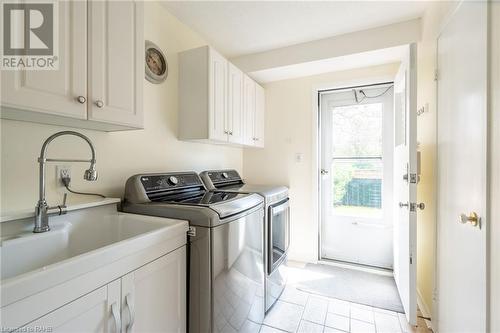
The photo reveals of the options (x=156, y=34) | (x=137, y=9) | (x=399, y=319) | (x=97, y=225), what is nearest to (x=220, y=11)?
(x=156, y=34)

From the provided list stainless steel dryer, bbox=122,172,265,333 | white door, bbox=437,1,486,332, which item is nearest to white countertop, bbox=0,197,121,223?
stainless steel dryer, bbox=122,172,265,333

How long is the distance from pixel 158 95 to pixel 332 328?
225cm

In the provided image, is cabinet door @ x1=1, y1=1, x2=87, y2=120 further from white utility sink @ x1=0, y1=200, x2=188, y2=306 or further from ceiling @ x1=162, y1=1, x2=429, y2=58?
ceiling @ x1=162, y1=1, x2=429, y2=58

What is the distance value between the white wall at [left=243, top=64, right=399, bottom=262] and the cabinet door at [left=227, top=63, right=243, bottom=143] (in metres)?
0.69

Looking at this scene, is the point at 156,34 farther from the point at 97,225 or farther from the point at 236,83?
the point at 97,225

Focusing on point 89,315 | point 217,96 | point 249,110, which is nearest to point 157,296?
point 89,315

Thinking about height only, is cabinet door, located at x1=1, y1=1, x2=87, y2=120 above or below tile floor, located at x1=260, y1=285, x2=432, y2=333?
above

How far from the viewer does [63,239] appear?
1.13 metres

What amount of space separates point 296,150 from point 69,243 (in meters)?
2.36

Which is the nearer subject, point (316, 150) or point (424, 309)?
point (424, 309)

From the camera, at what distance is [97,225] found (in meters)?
1.33

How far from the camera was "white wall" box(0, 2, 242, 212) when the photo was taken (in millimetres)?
1094

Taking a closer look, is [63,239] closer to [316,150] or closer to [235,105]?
[235,105]

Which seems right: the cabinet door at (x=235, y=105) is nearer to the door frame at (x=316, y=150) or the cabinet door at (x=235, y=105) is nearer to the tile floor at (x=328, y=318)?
the door frame at (x=316, y=150)
